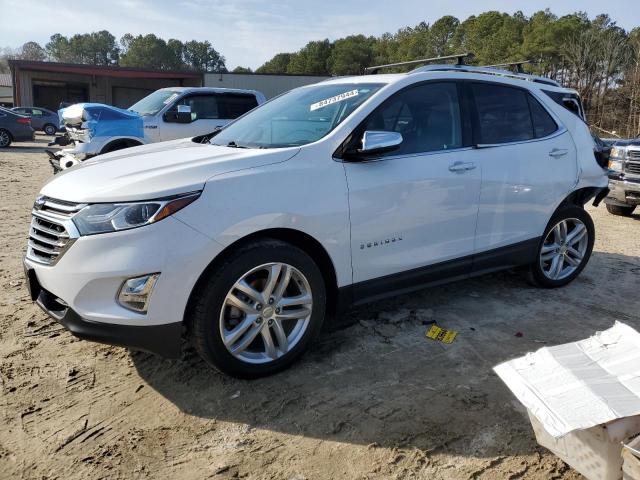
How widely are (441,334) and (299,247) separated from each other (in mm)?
1297

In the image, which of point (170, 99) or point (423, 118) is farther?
point (170, 99)

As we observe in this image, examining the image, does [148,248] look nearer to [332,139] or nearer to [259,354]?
[259,354]

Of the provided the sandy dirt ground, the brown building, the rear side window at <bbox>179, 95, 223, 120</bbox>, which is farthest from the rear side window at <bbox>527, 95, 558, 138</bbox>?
the brown building

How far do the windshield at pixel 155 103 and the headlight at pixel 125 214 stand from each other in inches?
316

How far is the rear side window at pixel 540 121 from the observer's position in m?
4.32

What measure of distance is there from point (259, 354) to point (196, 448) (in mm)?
676

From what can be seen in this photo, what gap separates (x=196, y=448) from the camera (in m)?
2.49

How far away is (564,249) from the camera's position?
15.4ft

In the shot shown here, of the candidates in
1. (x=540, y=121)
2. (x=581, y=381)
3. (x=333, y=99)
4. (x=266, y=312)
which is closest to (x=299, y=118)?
(x=333, y=99)

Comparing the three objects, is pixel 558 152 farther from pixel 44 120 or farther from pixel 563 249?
pixel 44 120

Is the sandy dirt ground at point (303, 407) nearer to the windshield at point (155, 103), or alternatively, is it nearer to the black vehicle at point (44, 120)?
the windshield at point (155, 103)

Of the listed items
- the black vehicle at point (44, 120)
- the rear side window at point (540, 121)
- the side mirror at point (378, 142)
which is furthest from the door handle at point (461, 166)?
the black vehicle at point (44, 120)

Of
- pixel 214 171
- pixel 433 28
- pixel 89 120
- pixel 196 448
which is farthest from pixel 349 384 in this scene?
pixel 433 28

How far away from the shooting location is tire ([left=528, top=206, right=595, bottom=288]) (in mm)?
4531
